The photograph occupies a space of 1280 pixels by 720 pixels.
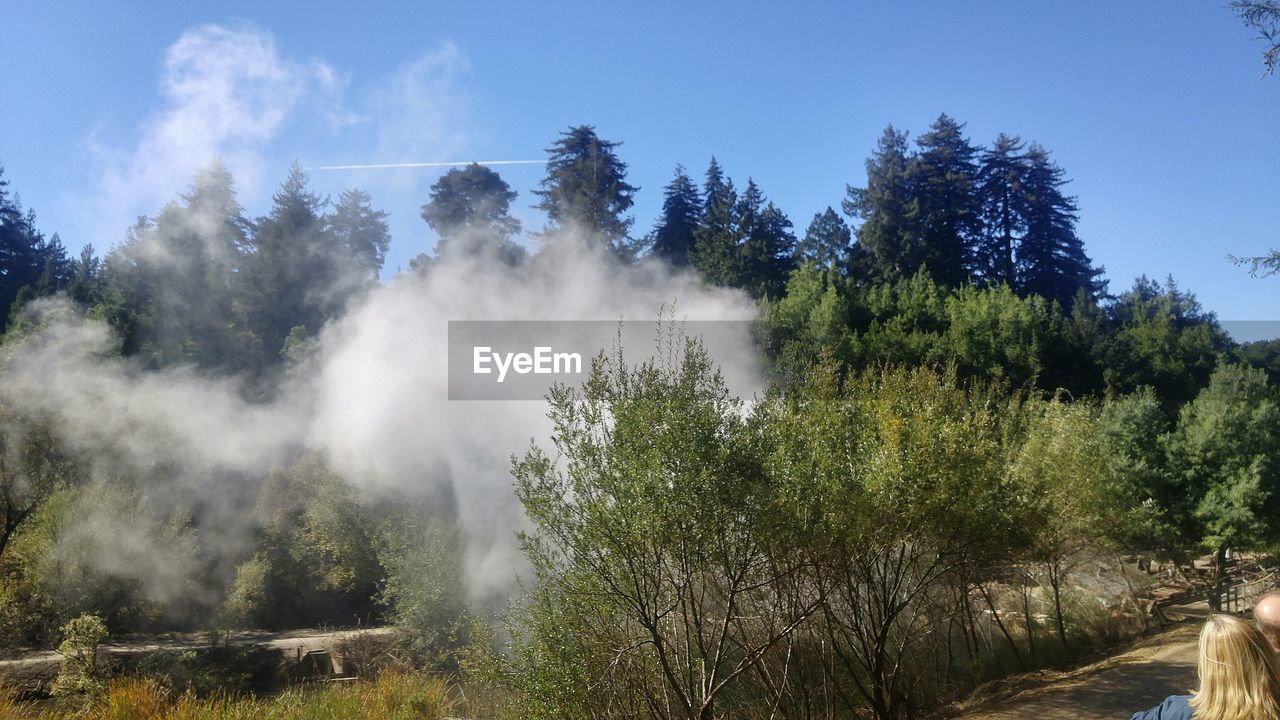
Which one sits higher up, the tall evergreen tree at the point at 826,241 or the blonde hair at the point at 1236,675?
the tall evergreen tree at the point at 826,241

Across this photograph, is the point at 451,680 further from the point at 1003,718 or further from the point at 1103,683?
the point at 1103,683

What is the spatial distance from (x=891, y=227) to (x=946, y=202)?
14.2ft

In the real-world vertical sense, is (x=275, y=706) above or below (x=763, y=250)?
below

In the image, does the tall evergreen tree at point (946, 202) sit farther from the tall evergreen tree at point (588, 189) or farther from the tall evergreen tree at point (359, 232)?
the tall evergreen tree at point (359, 232)

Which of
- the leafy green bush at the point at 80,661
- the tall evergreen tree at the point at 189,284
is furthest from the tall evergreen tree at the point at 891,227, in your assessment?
the leafy green bush at the point at 80,661

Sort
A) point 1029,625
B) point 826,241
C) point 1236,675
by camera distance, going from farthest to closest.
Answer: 1. point 826,241
2. point 1029,625
3. point 1236,675

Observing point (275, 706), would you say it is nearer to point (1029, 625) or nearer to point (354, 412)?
point (354, 412)

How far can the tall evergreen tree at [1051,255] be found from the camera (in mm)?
41969

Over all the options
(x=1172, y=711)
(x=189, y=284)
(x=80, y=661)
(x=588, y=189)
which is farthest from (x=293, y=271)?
(x=1172, y=711)

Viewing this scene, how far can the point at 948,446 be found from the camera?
9273mm

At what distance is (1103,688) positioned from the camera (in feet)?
43.4

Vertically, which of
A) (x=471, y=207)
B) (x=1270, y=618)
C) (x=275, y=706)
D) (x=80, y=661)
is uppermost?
(x=471, y=207)

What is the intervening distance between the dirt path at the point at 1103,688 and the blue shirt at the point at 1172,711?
411 inches

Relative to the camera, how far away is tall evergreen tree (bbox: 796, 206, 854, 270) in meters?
39.9
